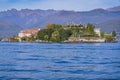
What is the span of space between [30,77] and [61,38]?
143113 millimetres

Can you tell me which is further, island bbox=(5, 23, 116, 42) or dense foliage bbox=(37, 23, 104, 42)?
island bbox=(5, 23, 116, 42)

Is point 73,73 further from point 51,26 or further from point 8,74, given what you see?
point 51,26

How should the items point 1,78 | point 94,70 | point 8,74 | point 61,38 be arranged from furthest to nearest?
point 61,38 < point 94,70 < point 8,74 < point 1,78

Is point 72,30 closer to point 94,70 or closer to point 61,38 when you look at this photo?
point 61,38

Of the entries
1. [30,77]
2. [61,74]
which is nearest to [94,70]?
[61,74]

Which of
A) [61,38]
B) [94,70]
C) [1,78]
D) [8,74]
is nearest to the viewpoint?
[1,78]

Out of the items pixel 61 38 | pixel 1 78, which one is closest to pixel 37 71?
pixel 1 78

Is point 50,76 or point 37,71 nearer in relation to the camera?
point 50,76

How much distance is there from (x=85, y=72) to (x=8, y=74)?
20.3 ft

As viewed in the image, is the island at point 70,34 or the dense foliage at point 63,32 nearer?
the dense foliage at point 63,32

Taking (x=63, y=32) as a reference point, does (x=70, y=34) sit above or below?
below

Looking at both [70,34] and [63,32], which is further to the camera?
[70,34]

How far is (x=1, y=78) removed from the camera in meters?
29.7

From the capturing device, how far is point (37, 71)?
34.1 meters
